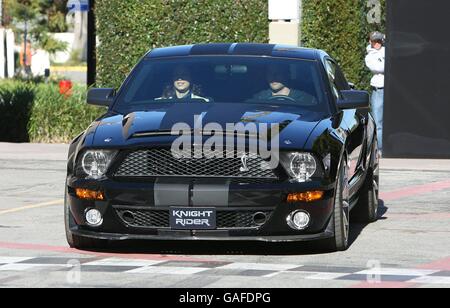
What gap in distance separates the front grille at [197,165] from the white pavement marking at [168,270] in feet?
2.39

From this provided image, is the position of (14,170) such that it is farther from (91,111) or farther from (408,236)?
(408,236)

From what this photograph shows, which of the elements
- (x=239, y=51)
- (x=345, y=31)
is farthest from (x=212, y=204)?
(x=345, y=31)

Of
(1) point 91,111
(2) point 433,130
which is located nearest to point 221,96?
(2) point 433,130

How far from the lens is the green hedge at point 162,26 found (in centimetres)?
2111

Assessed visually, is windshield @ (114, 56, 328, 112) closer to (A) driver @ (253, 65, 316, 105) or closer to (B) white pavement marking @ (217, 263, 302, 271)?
(A) driver @ (253, 65, 316, 105)

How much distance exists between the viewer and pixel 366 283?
9.17 metres

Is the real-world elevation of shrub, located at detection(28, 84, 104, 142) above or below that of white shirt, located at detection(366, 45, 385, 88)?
below

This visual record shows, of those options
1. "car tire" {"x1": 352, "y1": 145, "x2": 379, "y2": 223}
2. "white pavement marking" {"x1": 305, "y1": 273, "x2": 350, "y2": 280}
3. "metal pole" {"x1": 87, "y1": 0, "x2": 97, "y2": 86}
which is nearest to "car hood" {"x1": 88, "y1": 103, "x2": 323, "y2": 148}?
"white pavement marking" {"x1": 305, "y1": 273, "x2": 350, "y2": 280}

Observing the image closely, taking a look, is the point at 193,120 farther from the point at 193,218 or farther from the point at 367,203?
the point at 367,203

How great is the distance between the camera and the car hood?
34.1ft

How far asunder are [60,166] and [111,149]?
298 inches

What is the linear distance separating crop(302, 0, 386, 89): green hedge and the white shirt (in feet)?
2.10

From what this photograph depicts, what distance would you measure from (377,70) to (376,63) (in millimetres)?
107

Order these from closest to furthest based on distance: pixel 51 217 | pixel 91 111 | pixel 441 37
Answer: pixel 51 217 < pixel 441 37 < pixel 91 111
